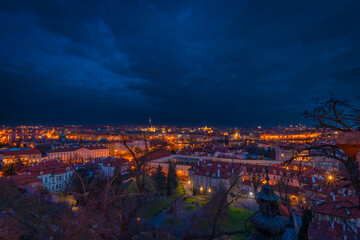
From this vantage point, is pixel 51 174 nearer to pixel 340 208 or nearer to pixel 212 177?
pixel 212 177

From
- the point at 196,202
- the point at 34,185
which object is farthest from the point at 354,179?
the point at 34,185

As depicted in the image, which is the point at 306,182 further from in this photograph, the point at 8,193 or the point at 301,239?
the point at 8,193

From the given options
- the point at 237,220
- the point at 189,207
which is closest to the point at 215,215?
the point at 237,220

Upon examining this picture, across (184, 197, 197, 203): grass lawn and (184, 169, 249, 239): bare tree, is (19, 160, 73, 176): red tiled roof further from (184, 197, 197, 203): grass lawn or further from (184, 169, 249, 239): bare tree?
(184, 169, 249, 239): bare tree

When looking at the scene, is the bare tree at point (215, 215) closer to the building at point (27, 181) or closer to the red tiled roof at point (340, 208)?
the red tiled roof at point (340, 208)

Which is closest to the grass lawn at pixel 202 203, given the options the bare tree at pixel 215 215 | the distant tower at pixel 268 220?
the bare tree at pixel 215 215

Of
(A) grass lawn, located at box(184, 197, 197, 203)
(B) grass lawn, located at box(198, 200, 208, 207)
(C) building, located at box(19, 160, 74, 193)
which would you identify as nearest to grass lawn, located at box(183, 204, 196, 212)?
(B) grass lawn, located at box(198, 200, 208, 207)

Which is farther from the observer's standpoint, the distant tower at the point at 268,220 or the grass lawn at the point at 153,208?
the grass lawn at the point at 153,208
